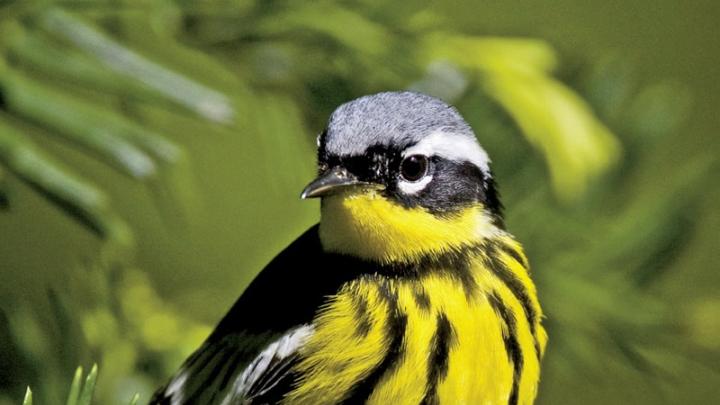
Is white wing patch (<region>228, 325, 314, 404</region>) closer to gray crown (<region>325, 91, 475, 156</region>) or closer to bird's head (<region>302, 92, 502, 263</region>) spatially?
bird's head (<region>302, 92, 502, 263</region>)

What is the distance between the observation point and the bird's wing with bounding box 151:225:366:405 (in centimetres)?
155

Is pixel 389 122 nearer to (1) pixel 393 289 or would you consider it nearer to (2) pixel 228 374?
(1) pixel 393 289

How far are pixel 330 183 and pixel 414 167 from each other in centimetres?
19

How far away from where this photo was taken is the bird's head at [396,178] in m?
1.48

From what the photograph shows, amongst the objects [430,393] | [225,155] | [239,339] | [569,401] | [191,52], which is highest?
[191,52]

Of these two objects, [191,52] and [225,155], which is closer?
[191,52]

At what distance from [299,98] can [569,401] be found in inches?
27.5

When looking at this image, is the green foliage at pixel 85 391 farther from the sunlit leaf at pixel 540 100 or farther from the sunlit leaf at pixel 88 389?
the sunlit leaf at pixel 540 100

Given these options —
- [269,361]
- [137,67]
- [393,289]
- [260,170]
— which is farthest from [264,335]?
[137,67]

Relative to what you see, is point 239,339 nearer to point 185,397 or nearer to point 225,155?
point 185,397

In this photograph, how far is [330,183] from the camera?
1.42 meters

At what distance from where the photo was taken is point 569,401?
1.67 meters

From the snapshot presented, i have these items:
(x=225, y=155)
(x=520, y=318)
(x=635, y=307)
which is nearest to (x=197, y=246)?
(x=225, y=155)

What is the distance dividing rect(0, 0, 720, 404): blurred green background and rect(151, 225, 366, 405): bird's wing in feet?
0.30
